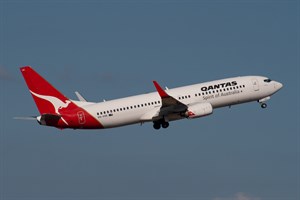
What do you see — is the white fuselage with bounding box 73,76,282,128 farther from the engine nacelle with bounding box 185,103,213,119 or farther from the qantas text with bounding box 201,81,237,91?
the engine nacelle with bounding box 185,103,213,119

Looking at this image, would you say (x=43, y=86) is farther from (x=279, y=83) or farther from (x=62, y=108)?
(x=279, y=83)

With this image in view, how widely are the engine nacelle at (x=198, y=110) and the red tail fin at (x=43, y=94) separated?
1631cm

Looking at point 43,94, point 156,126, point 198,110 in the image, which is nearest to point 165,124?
point 156,126

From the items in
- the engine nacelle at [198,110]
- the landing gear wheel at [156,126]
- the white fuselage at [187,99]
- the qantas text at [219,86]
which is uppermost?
the qantas text at [219,86]

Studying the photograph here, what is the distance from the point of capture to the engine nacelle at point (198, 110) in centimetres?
7850

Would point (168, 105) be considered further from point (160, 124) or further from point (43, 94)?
point (43, 94)

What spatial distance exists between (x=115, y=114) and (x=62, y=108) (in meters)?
7.24

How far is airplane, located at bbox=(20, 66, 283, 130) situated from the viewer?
76.9 meters

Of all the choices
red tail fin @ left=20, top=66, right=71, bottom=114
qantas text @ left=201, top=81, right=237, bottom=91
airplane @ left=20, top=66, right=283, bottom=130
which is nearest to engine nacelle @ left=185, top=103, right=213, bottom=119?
airplane @ left=20, top=66, right=283, bottom=130

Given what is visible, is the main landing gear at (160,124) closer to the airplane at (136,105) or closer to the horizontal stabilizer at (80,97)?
the airplane at (136,105)

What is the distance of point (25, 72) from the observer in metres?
79.4

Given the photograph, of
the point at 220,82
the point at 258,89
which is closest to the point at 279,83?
the point at 258,89

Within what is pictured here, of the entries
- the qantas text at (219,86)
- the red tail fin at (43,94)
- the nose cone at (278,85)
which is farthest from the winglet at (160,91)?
the nose cone at (278,85)

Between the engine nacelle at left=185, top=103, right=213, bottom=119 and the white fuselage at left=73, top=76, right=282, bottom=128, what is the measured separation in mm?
1644
